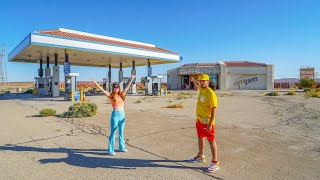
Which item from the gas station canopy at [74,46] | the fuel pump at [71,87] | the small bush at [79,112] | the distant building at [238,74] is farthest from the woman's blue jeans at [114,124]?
the distant building at [238,74]

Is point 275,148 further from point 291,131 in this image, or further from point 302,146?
point 291,131

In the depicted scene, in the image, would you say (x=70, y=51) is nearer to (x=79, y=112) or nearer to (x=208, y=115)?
(x=79, y=112)

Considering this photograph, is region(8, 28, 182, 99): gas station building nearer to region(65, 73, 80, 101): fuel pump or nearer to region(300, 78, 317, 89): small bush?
region(65, 73, 80, 101): fuel pump

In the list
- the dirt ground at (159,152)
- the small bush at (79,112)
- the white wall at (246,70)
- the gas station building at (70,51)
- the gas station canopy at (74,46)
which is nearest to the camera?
the dirt ground at (159,152)

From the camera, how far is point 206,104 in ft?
15.7

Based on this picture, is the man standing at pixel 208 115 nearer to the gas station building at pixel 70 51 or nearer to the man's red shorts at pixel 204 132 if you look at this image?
the man's red shorts at pixel 204 132

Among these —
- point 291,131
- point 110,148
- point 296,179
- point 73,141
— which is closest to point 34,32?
point 73,141

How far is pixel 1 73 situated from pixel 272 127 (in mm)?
86119

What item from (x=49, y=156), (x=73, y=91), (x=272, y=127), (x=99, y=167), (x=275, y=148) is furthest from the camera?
(x=73, y=91)

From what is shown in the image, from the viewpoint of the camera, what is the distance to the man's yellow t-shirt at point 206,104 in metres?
4.65

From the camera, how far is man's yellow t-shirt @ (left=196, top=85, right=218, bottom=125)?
4.65 meters

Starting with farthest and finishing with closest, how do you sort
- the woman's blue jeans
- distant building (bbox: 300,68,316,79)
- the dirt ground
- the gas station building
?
distant building (bbox: 300,68,316,79) < the gas station building < the woman's blue jeans < the dirt ground

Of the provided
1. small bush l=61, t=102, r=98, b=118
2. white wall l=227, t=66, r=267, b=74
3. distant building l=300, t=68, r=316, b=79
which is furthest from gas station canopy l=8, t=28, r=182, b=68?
distant building l=300, t=68, r=316, b=79

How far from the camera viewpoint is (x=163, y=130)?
8.72 m
